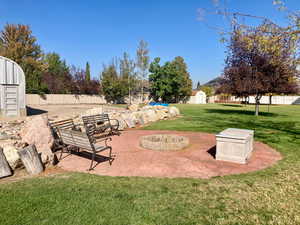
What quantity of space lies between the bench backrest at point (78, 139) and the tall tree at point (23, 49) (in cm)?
3394

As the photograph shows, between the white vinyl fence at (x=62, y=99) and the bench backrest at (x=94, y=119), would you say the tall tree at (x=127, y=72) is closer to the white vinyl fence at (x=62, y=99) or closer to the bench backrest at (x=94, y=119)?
the white vinyl fence at (x=62, y=99)

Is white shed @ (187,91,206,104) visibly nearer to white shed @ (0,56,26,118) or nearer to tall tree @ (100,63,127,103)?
tall tree @ (100,63,127,103)

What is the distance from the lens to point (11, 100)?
1382 cm

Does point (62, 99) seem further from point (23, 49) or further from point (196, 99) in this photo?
point (196, 99)

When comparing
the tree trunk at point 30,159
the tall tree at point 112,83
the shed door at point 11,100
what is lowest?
the tree trunk at point 30,159

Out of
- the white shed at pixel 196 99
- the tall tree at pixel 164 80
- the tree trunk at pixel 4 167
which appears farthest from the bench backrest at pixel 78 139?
the white shed at pixel 196 99

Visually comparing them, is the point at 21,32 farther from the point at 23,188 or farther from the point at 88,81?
the point at 23,188

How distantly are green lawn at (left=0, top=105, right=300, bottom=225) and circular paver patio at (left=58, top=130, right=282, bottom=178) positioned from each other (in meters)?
0.39

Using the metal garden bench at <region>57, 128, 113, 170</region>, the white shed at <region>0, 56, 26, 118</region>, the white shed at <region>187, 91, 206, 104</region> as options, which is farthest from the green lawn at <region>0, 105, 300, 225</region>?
the white shed at <region>187, 91, 206, 104</region>

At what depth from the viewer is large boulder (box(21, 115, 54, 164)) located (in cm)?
515

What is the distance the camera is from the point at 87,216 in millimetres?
2729

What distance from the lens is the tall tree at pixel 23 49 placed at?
33.8m

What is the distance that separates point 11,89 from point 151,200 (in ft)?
48.9

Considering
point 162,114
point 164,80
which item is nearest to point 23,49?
point 164,80
